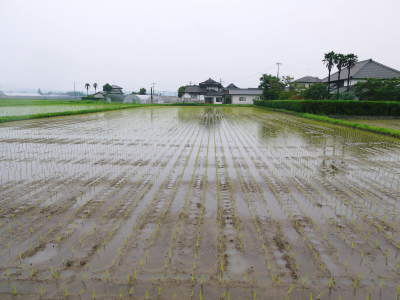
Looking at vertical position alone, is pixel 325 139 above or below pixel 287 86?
below

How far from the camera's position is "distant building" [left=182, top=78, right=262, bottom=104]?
6681 centimetres

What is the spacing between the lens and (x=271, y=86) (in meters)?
50.8

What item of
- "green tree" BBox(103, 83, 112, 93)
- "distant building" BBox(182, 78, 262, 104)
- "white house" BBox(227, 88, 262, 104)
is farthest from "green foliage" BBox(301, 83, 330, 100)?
"green tree" BBox(103, 83, 112, 93)

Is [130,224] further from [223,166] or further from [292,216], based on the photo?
[223,166]

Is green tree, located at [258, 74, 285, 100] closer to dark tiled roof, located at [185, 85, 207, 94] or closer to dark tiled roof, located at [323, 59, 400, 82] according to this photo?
dark tiled roof, located at [323, 59, 400, 82]

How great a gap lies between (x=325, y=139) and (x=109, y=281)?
42.8 ft

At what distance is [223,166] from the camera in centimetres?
884

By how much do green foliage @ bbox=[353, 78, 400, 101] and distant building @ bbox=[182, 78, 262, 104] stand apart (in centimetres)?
3434

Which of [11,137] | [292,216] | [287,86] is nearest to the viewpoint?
[292,216]

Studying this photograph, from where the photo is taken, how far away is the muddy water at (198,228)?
132 inches

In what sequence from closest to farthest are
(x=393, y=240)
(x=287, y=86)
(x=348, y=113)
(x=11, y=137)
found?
(x=393, y=240) < (x=11, y=137) < (x=348, y=113) < (x=287, y=86)

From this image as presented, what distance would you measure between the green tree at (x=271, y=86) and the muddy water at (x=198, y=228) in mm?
41259

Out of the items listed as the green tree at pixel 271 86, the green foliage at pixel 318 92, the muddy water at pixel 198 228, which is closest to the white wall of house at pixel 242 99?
the green tree at pixel 271 86

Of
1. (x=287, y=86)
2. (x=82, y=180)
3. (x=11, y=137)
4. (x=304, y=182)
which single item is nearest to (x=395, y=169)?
(x=304, y=182)
